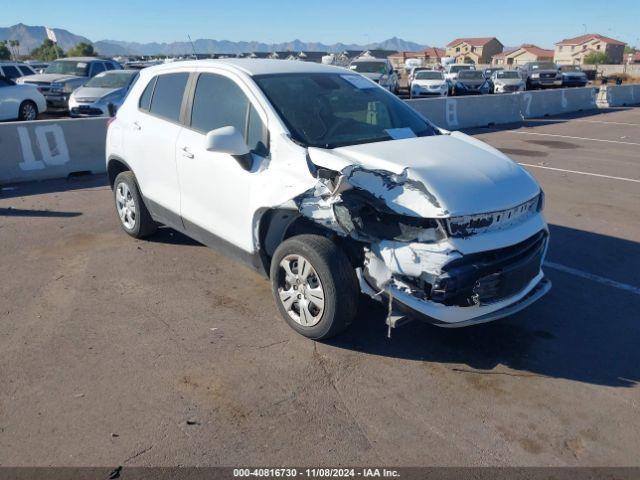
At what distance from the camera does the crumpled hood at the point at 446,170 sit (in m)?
3.49

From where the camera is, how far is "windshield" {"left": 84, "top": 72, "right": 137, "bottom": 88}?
1570 cm

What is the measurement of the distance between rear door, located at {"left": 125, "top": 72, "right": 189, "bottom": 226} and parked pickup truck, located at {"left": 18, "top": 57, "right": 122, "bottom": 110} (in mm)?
14111

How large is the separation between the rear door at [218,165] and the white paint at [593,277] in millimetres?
3095

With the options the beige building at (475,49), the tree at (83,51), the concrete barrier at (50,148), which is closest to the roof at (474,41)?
the beige building at (475,49)

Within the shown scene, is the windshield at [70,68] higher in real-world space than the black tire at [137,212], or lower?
higher

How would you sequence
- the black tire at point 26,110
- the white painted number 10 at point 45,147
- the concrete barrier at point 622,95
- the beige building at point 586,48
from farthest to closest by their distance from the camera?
the beige building at point 586,48
the concrete barrier at point 622,95
the black tire at point 26,110
the white painted number 10 at point 45,147

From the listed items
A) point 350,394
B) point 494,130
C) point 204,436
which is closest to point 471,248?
point 350,394

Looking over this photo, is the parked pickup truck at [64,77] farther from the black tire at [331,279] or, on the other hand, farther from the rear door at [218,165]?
the black tire at [331,279]

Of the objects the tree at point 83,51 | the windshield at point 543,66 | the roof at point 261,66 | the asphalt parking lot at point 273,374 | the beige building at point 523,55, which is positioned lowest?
the asphalt parking lot at point 273,374

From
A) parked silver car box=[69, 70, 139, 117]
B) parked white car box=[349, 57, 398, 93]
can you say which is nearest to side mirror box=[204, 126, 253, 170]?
parked silver car box=[69, 70, 139, 117]

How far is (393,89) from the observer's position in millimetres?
24812

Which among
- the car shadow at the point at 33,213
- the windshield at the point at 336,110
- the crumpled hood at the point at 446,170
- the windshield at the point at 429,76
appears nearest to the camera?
the crumpled hood at the point at 446,170

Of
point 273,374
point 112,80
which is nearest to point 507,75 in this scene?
point 112,80

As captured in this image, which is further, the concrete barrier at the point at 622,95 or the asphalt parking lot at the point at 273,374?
the concrete barrier at the point at 622,95
